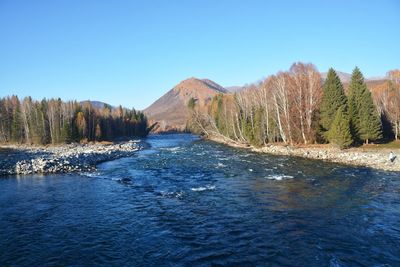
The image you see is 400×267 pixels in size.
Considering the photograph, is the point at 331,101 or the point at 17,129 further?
the point at 17,129

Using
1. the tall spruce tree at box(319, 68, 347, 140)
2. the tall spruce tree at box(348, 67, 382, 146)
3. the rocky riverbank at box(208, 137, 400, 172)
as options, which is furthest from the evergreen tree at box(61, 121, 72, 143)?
the tall spruce tree at box(348, 67, 382, 146)

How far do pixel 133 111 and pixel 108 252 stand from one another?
5127 inches

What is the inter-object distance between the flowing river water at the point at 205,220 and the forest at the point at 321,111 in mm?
19467

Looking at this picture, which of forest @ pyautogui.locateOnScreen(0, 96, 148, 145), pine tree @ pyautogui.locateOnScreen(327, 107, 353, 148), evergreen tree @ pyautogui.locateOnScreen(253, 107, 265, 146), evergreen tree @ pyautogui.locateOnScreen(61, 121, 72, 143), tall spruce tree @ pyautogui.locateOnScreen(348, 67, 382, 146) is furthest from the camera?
forest @ pyautogui.locateOnScreen(0, 96, 148, 145)

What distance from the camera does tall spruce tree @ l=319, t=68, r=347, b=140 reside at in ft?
150

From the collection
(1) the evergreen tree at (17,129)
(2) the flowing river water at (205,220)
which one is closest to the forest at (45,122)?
(1) the evergreen tree at (17,129)

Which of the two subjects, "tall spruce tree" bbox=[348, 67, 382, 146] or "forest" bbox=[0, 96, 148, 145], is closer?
"tall spruce tree" bbox=[348, 67, 382, 146]

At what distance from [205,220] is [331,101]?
123 feet

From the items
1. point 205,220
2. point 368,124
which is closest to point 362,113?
point 368,124

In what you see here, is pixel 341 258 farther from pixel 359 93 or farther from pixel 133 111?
pixel 133 111

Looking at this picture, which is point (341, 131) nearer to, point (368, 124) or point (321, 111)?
point (368, 124)

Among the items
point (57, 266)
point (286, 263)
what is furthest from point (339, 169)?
point (57, 266)

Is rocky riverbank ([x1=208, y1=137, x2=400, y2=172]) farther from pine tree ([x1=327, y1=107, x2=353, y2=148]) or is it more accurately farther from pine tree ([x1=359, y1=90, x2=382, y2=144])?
pine tree ([x1=359, y1=90, x2=382, y2=144])

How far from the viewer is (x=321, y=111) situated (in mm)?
47812
